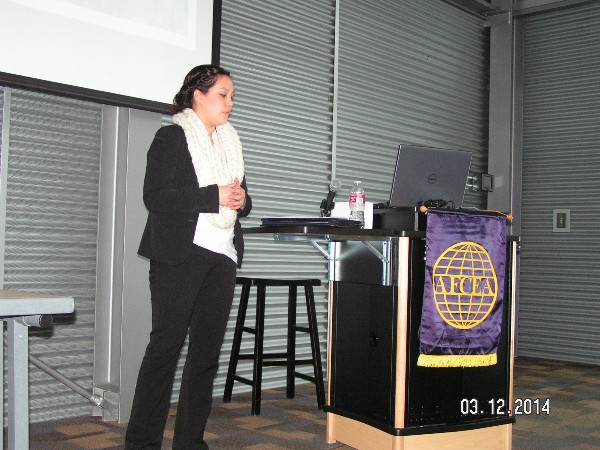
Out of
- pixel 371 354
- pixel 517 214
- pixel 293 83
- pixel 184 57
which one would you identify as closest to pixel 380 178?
pixel 293 83

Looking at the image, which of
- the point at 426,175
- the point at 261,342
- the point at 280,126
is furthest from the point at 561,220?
the point at 426,175

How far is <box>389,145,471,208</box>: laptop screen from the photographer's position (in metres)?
2.78

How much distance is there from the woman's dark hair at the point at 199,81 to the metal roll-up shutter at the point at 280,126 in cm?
158

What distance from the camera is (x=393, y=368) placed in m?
2.60

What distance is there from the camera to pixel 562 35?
19.7 ft

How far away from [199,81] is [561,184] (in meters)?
4.28

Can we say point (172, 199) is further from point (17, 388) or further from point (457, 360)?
point (457, 360)

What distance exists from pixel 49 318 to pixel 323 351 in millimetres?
3433

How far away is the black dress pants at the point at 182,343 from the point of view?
7.71 feet

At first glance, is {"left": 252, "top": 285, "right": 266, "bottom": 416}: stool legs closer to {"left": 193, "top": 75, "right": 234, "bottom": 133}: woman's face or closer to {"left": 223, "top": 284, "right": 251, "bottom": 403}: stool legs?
{"left": 223, "top": 284, "right": 251, "bottom": 403}: stool legs

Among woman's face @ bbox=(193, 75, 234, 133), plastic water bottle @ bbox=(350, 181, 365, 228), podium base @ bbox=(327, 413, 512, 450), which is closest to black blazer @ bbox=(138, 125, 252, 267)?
woman's face @ bbox=(193, 75, 234, 133)

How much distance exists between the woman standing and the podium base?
2.17ft

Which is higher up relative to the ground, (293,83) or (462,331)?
(293,83)

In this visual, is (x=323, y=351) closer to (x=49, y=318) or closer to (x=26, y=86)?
(x=26, y=86)
